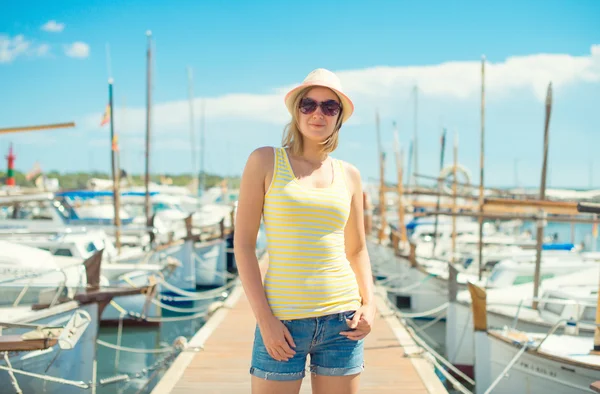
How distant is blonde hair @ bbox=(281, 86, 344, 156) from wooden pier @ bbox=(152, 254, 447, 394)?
150 inches

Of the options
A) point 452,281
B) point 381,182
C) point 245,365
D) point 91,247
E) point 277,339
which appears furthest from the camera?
point 381,182

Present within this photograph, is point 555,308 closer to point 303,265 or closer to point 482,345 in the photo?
point 482,345

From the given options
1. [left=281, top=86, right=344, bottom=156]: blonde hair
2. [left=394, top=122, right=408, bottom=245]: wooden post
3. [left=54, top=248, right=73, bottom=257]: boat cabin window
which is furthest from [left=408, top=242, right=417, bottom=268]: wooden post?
[left=281, top=86, right=344, bottom=156]: blonde hair

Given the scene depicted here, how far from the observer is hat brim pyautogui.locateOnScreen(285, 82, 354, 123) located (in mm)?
2438

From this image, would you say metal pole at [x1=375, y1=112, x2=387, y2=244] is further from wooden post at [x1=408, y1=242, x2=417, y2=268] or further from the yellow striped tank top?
the yellow striped tank top

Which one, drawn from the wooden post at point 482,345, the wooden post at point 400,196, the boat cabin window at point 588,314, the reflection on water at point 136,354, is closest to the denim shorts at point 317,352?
the wooden post at point 482,345

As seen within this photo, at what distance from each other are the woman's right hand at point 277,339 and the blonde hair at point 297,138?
2.41 feet

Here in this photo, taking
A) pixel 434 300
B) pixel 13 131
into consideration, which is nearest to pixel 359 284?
pixel 13 131

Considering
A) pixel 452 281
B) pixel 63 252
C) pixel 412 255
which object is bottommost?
pixel 412 255

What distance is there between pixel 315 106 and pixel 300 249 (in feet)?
2.10

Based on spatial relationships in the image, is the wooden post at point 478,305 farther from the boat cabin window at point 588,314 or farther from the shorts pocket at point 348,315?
the shorts pocket at point 348,315

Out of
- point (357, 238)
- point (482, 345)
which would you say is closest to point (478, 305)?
point (482, 345)

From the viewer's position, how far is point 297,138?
2.49 metres

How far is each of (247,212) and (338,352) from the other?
0.71 meters
